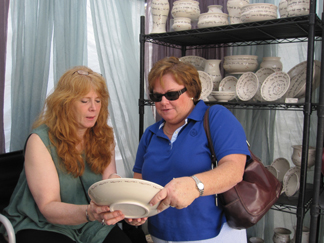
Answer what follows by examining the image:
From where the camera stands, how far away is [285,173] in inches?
87.7

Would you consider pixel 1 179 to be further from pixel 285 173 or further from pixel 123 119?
pixel 285 173

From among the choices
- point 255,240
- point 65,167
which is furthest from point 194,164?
point 255,240

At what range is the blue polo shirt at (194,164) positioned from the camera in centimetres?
136

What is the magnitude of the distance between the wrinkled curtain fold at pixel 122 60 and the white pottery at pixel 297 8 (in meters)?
1.40

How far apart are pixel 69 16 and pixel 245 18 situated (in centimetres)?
119

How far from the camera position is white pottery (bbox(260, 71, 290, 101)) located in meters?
2.08

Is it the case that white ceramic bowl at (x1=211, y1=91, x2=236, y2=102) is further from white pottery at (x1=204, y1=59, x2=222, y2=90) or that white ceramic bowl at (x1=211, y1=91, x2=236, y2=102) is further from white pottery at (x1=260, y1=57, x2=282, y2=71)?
white pottery at (x1=260, y1=57, x2=282, y2=71)

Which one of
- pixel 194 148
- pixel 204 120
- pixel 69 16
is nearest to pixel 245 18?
pixel 204 120

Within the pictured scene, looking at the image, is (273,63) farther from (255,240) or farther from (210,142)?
(255,240)

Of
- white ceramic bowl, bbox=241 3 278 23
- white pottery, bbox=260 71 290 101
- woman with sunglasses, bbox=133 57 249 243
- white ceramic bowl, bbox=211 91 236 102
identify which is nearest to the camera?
woman with sunglasses, bbox=133 57 249 243

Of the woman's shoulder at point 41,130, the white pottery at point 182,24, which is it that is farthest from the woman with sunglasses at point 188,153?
the white pottery at point 182,24

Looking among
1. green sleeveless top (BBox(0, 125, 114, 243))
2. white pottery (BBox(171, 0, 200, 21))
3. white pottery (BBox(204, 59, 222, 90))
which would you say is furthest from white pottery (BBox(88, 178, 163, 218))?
white pottery (BBox(171, 0, 200, 21))

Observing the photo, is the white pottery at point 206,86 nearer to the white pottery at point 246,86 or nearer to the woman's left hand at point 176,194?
the white pottery at point 246,86

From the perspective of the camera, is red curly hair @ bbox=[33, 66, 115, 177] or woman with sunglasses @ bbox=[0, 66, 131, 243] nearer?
woman with sunglasses @ bbox=[0, 66, 131, 243]
